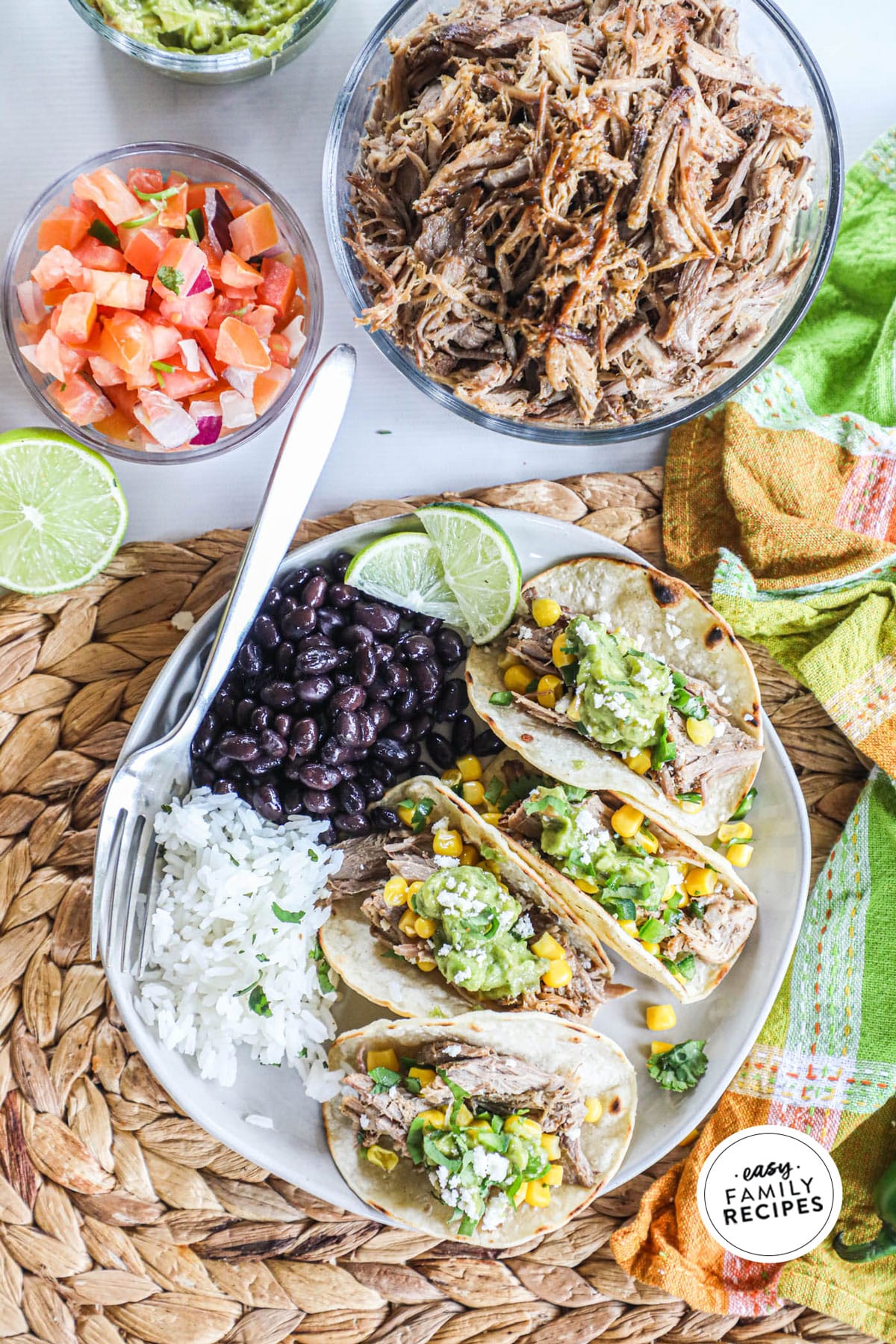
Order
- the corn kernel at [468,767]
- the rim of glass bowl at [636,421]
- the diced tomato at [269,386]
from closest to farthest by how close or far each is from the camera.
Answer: the rim of glass bowl at [636,421] < the diced tomato at [269,386] < the corn kernel at [468,767]

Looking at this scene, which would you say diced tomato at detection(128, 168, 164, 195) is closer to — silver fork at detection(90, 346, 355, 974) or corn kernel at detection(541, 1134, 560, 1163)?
silver fork at detection(90, 346, 355, 974)

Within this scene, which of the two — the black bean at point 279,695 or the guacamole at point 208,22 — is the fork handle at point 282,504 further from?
the guacamole at point 208,22

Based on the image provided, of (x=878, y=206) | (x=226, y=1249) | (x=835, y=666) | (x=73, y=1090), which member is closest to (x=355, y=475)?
(x=835, y=666)

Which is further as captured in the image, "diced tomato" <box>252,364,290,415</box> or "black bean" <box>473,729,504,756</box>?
"black bean" <box>473,729,504,756</box>

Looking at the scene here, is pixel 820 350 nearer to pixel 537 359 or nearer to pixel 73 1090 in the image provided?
pixel 537 359

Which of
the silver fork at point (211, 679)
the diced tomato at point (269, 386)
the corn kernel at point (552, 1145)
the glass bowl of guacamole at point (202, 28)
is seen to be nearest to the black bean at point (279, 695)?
the silver fork at point (211, 679)

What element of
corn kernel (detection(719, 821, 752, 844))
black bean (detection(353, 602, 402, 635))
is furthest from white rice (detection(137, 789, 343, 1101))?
corn kernel (detection(719, 821, 752, 844))
